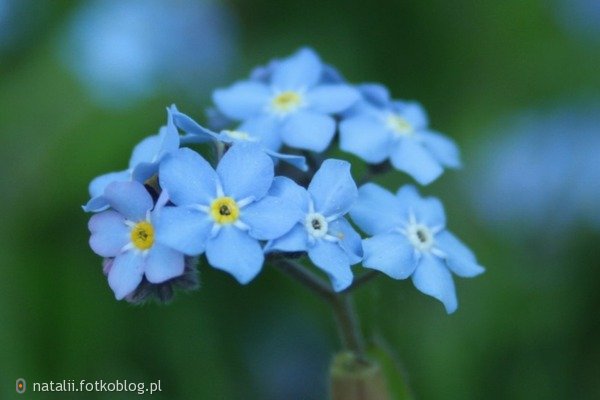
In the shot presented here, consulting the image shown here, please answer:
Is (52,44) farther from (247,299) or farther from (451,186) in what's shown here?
A: (451,186)

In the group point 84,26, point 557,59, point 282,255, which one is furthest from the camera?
point 84,26

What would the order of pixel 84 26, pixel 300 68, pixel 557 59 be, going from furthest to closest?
pixel 84 26 < pixel 557 59 < pixel 300 68

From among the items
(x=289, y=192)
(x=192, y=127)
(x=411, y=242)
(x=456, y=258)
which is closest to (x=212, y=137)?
(x=192, y=127)

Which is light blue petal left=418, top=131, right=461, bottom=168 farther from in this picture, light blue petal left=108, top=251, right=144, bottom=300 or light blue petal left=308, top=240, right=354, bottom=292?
light blue petal left=108, top=251, right=144, bottom=300

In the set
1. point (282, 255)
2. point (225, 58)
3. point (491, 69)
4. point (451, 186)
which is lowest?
point (282, 255)

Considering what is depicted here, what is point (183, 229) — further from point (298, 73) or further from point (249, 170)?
point (298, 73)

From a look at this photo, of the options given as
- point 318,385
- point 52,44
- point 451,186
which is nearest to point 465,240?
point 451,186

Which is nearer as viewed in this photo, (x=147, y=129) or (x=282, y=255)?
(x=282, y=255)
